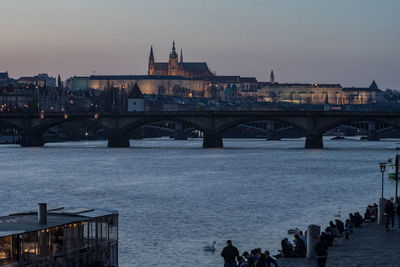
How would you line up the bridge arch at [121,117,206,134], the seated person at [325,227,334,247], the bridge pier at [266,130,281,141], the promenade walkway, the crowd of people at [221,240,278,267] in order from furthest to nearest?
the bridge pier at [266,130,281,141]
the bridge arch at [121,117,206,134]
the seated person at [325,227,334,247]
the promenade walkway
the crowd of people at [221,240,278,267]

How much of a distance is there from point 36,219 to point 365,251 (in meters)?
12.5

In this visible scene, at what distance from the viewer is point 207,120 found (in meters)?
130

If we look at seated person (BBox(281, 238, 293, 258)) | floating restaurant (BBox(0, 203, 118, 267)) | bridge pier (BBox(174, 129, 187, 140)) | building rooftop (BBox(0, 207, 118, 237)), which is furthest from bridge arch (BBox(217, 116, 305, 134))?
building rooftop (BBox(0, 207, 118, 237))

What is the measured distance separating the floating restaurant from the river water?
8.13m

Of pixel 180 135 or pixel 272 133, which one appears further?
pixel 180 135

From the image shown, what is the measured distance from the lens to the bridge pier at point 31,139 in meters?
138

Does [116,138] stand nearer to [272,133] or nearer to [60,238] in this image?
[272,133]

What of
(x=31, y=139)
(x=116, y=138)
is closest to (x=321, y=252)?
(x=116, y=138)

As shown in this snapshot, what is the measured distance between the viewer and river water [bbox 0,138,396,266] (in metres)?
38.8

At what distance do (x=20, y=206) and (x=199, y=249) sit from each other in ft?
67.0

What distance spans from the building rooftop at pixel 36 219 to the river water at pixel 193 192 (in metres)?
8.45

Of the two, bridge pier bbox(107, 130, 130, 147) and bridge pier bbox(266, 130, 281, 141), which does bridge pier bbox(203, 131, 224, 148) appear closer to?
bridge pier bbox(107, 130, 130, 147)

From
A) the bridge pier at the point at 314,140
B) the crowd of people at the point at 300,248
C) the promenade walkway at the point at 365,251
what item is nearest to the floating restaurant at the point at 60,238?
the crowd of people at the point at 300,248

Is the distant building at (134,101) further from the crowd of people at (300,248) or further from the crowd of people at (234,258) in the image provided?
the crowd of people at (234,258)
